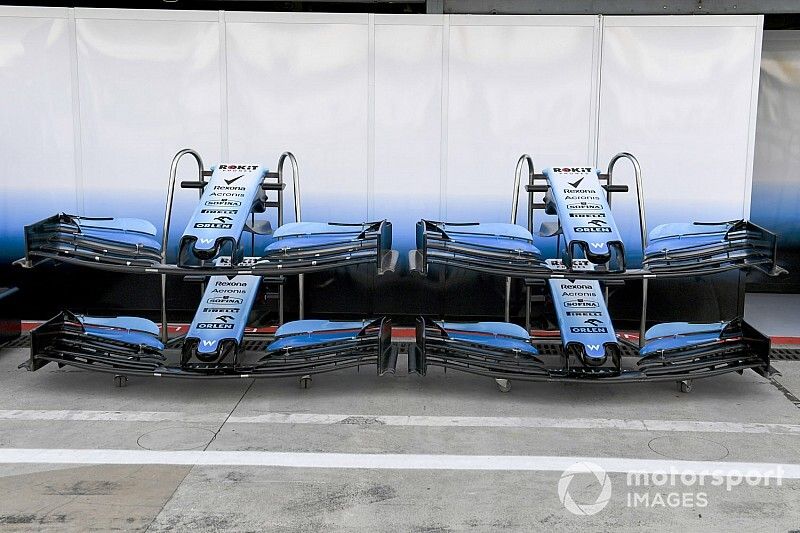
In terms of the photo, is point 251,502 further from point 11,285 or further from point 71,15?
point 71,15

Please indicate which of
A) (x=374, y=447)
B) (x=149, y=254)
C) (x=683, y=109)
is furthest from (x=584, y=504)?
(x=683, y=109)

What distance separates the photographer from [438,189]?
7.93m

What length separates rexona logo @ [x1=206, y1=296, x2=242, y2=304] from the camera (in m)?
6.32

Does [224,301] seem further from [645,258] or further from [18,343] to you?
[645,258]

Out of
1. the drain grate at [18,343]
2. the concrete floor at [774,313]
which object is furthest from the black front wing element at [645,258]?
the drain grate at [18,343]

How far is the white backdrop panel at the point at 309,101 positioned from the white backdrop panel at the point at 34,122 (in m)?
1.67

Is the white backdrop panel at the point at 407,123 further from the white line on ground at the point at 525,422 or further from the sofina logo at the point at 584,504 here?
the sofina logo at the point at 584,504

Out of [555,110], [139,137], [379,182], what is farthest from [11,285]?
[555,110]

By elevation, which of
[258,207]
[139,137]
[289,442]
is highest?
[139,137]

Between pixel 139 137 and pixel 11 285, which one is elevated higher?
pixel 139 137

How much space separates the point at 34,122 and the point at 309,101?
275cm

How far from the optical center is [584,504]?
163 inches

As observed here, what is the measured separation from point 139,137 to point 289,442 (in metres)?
4.24

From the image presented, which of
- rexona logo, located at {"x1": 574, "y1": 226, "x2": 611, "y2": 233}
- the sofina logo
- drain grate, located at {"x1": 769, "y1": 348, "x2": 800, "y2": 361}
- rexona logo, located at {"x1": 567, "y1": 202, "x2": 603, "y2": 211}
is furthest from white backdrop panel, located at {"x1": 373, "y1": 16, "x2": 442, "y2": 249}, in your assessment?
the sofina logo
